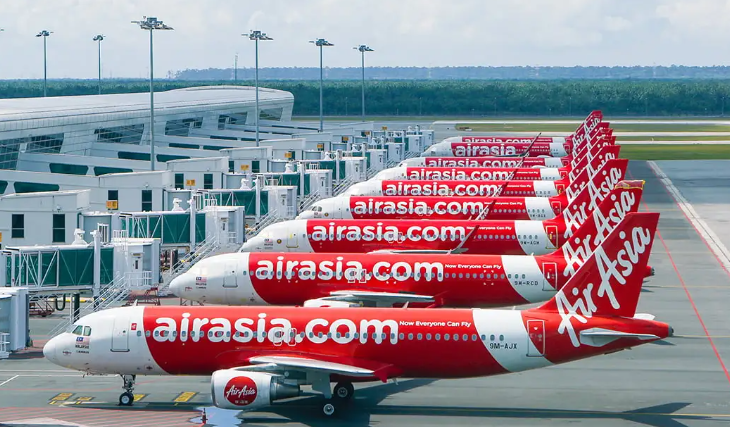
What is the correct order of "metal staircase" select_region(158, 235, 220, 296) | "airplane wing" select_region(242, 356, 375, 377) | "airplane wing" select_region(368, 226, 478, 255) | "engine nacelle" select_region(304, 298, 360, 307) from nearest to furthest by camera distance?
"airplane wing" select_region(242, 356, 375, 377) → "engine nacelle" select_region(304, 298, 360, 307) → "metal staircase" select_region(158, 235, 220, 296) → "airplane wing" select_region(368, 226, 478, 255)

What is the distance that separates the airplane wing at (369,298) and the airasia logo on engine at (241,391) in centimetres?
1407

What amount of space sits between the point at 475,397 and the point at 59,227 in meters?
29.1

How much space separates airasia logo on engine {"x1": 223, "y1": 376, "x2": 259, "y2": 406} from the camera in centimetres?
4050

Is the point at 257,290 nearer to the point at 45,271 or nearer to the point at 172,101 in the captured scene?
the point at 45,271

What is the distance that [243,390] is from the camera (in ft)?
133

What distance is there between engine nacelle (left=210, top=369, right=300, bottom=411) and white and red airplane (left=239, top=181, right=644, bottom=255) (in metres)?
28.8

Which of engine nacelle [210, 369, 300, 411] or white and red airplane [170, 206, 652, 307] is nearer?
engine nacelle [210, 369, 300, 411]

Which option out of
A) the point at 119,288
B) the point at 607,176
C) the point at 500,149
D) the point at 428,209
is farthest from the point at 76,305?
the point at 500,149

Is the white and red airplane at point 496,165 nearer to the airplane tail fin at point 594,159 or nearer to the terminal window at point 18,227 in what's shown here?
the airplane tail fin at point 594,159

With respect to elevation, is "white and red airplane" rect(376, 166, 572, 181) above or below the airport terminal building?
below

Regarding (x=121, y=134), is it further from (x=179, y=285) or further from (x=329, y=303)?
(x=329, y=303)

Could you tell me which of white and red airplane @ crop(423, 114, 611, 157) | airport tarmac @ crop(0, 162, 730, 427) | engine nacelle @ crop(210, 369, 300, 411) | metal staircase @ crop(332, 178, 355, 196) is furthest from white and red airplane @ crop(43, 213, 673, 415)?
white and red airplane @ crop(423, 114, 611, 157)

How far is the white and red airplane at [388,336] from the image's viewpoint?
42.2 m

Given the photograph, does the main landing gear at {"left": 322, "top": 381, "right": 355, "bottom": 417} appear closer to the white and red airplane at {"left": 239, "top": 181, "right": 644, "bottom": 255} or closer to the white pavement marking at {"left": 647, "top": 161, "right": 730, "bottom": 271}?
the white and red airplane at {"left": 239, "top": 181, "right": 644, "bottom": 255}
